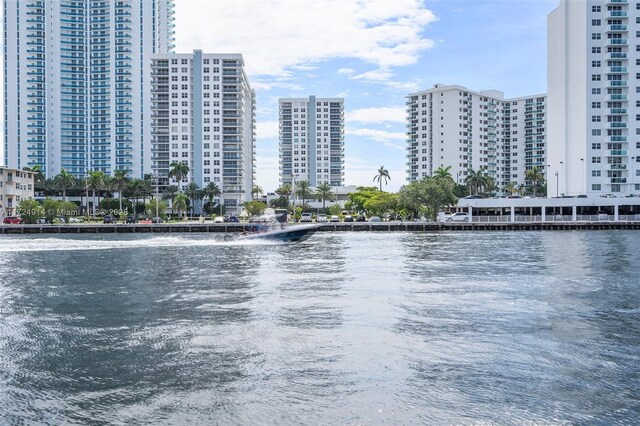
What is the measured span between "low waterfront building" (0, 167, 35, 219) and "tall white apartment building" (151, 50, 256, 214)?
212ft

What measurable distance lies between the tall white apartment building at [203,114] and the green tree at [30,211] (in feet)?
257

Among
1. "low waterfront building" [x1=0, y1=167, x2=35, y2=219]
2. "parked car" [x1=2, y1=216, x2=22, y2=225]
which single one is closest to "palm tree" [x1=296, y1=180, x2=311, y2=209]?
"low waterfront building" [x1=0, y1=167, x2=35, y2=219]

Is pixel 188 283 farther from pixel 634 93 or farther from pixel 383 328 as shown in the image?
pixel 634 93

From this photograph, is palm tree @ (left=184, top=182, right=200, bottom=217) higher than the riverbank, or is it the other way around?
palm tree @ (left=184, top=182, right=200, bottom=217)

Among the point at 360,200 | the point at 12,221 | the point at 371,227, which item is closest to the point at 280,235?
the point at 371,227

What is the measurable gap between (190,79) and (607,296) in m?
181

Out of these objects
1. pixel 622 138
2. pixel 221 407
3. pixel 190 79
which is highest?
pixel 190 79

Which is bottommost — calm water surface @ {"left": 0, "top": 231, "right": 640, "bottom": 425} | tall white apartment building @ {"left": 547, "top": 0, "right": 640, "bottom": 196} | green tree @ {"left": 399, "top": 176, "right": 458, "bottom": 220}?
calm water surface @ {"left": 0, "top": 231, "right": 640, "bottom": 425}

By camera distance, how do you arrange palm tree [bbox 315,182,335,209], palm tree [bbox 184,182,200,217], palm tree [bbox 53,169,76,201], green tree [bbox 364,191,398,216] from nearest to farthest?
green tree [bbox 364,191,398,216], palm tree [bbox 53,169,76,201], palm tree [bbox 184,182,200,217], palm tree [bbox 315,182,335,209]

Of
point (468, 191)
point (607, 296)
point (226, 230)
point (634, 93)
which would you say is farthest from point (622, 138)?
point (607, 296)

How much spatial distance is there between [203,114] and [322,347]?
18255cm

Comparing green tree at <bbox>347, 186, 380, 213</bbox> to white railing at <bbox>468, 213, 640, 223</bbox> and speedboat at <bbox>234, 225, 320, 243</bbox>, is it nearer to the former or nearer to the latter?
white railing at <bbox>468, 213, 640, 223</bbox>

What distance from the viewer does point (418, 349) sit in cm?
2003

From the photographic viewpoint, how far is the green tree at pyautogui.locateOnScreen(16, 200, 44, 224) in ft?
374
